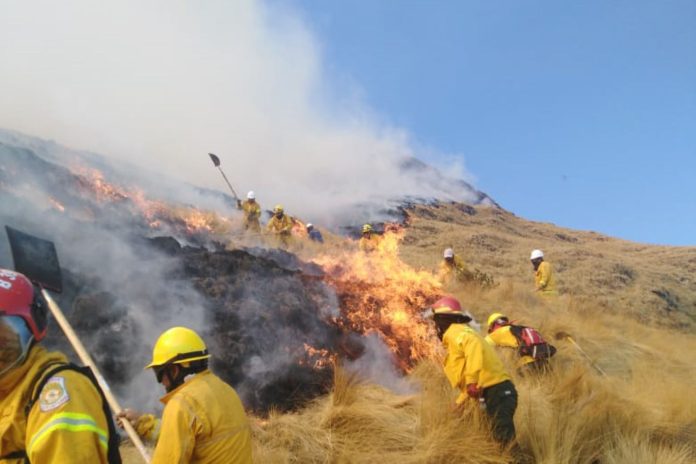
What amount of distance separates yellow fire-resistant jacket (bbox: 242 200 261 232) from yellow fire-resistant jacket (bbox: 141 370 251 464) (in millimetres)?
11825

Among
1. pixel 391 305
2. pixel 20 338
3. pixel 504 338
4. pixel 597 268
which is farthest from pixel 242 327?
pixel 597 268

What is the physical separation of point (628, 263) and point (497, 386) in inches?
927

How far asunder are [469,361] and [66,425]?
347 centimetres

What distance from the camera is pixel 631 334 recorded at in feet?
34.0

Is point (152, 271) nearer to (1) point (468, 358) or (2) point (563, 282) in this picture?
(1) point (468, 358)

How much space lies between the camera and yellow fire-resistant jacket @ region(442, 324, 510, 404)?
4.33 m

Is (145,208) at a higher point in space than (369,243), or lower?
lower

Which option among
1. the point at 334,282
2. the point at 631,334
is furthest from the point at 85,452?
the point at 631,334

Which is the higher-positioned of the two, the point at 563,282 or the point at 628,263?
the point at 628,263

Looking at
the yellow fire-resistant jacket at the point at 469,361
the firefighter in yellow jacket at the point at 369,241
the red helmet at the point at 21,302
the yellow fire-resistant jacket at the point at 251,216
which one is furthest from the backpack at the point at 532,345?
the yellow fire-resistant jacket at the point at 251,216

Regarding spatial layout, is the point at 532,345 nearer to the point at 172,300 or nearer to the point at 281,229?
the point at 172,300

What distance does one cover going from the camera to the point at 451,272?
36.4 feet

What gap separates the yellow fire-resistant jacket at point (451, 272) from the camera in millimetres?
10922

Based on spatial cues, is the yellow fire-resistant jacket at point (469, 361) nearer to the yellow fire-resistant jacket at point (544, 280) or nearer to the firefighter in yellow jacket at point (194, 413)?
the firefighter in yellow jacket at point (194, 413)
